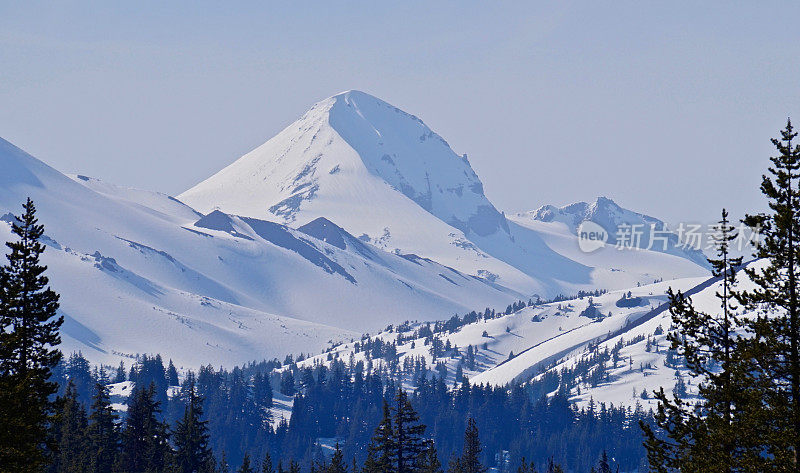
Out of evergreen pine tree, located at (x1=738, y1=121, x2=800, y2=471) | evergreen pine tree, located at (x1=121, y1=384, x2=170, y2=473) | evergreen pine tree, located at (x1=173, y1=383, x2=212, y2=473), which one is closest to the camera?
evergreen pine tree, located at (x1=738, y1=121, x2=800, y2=471)

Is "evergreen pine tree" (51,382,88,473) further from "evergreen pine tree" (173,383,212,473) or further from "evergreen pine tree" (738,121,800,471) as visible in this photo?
"evergreen pine tree" (738,121,800,471)

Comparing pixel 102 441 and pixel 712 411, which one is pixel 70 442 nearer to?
pixel 102 441

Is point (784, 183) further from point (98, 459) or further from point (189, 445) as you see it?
point (98, 459)

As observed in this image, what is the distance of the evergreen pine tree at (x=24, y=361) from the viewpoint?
1559 inches

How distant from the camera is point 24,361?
43375 mm

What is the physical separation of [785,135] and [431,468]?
4906cm

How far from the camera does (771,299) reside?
105ft

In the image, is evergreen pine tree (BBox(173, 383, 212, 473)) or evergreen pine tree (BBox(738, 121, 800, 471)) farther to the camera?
evergreen pine tree (BBox(173, 383, 212, 473))

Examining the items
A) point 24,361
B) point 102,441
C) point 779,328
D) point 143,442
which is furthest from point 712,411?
point 102,441

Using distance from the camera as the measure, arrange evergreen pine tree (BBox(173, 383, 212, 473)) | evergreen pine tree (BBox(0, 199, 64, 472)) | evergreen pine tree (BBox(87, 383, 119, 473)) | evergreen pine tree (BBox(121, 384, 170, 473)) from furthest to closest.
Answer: evergreen pine tree (BBox(87, 383, 119, 473))
evergreen pine tree (BBox(121, 384, 170, 473))
evergreen pine tree (BBox(173, 383, 212, 473))
evergreen pine tree (BBox(0, 199, 64, 472))

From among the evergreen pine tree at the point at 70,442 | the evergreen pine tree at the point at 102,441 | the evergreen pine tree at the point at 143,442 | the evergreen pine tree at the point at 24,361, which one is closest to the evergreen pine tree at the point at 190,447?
the evergreen pine tree at the point at 143,442

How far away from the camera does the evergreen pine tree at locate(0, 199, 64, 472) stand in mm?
39594

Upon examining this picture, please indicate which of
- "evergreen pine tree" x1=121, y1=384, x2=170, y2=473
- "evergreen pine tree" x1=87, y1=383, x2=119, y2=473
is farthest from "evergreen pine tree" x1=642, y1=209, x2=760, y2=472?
"evergreen pine tree" x1=87, y1=383, x2=119, y2=473

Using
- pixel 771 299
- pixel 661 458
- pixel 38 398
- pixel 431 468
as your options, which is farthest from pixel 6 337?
pixel 431 468
